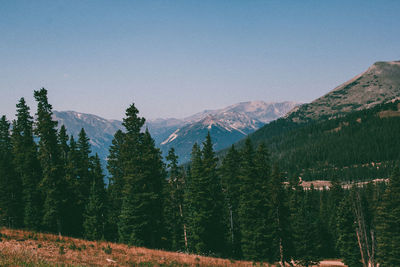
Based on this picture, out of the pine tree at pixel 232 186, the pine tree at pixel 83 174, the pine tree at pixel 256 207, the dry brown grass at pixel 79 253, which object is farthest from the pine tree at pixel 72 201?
the pine tree at pixel 256 207

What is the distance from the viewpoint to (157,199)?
33.6 meters

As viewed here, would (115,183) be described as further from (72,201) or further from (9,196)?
(9,196)

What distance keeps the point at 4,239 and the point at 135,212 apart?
15524 mm

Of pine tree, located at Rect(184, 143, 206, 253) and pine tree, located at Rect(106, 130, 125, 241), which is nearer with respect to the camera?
pine tree, located at Rect(184, 143, 206, 253)

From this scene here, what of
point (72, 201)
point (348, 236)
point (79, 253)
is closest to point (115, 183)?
point (72, 201)

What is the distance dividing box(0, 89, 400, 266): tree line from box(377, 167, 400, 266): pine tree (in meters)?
0.12

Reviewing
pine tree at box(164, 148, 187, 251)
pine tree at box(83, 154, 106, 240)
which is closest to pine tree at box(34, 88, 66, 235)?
pine tree at box(83, 154, 106, 240)

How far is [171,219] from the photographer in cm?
5053

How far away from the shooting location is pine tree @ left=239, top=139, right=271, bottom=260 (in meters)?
33.6

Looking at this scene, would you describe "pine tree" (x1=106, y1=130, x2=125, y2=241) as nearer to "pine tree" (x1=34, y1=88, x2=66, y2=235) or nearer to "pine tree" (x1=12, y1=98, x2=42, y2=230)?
"pine tree" (x1=34, y1=88, x2=66, y2=235)

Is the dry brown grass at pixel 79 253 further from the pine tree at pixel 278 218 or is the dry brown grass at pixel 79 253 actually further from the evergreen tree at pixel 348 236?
the evergreen tree at pixel 348 236

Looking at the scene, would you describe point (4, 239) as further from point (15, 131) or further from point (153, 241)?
point (15, 131)

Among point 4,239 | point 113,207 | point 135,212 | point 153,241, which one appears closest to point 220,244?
point 153,241

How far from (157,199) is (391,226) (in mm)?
33481
